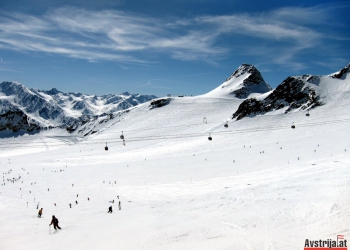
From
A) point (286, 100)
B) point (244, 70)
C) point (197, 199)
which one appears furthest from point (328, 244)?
point (244, 70)

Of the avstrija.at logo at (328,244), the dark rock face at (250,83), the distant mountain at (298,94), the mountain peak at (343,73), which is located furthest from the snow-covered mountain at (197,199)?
the dark rock face at (250,83)

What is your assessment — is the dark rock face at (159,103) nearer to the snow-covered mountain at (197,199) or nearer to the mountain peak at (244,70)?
the mountain peak at (244,70)

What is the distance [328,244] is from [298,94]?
80.9m

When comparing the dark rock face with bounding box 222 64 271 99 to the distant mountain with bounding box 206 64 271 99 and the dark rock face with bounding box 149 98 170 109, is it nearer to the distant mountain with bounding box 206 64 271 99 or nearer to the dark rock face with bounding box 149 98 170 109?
the distant mountain with bounding box 206 64 271 99

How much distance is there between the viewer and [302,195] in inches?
737

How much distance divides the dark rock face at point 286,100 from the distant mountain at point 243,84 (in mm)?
47315

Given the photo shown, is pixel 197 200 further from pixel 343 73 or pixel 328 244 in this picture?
pixel 343 73

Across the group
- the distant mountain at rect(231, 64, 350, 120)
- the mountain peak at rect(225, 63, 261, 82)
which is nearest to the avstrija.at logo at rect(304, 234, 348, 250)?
the distant mountain at rect(231, 64, 350, 120)

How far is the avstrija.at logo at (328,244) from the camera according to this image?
11516mm

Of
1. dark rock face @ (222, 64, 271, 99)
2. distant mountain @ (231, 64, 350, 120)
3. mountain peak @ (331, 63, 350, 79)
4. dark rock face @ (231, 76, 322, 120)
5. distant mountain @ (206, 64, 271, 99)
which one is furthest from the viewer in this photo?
distant mountain @ (206, 64, 271, 99)

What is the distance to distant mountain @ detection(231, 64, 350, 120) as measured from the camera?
3095 inches

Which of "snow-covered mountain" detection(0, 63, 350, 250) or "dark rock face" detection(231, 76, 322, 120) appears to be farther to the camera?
"dark rock face" detection(231, 76, 322, 120)

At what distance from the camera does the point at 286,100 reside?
83.4 meters

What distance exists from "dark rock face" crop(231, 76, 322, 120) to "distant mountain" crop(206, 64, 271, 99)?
155 ft
